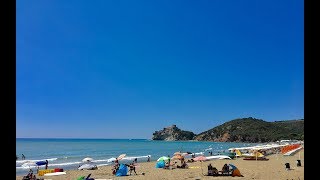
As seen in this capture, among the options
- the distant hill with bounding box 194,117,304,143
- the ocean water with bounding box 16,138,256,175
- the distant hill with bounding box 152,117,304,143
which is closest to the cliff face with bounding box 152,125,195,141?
the distant hill with bounding box 152,117,304,143

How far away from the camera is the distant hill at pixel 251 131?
99.1 metres

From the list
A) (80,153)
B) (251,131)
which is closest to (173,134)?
(251,131)

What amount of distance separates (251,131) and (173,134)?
4744 centimetres

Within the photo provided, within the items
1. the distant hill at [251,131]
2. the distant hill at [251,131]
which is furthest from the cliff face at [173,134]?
the distant hill at [251,131]

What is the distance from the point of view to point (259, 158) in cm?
2897

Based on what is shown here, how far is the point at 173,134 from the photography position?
149750 mm

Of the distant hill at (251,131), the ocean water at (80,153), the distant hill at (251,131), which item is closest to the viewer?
the ocean water at (80,153)

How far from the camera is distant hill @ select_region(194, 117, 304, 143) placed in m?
99.1

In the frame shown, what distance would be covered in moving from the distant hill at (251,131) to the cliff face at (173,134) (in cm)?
1756

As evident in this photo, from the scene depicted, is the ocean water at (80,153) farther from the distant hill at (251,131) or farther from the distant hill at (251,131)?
the distant hill at (251,131)
